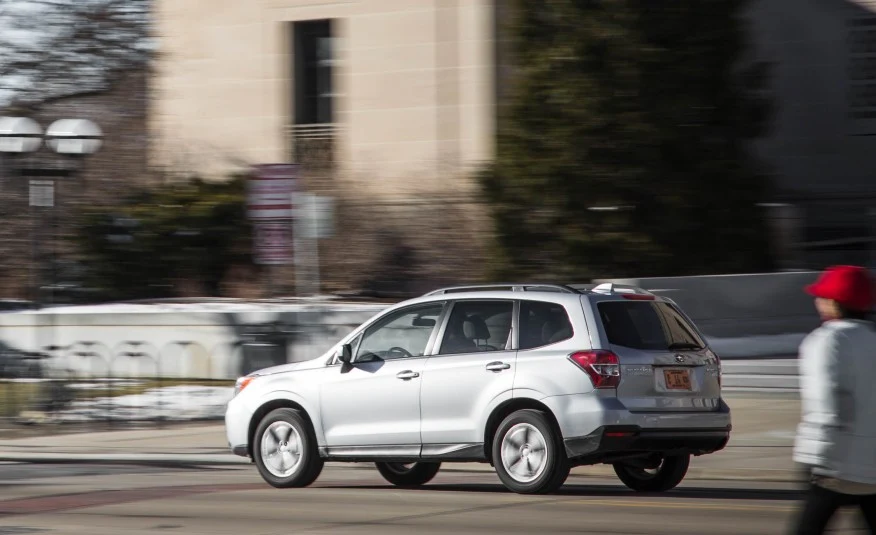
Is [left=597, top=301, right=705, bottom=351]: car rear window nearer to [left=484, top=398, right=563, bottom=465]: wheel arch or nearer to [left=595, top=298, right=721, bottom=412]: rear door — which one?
[left=595, top=298, right=721, bottom=412]: rear door

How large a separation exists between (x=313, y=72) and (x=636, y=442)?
67.7 ft

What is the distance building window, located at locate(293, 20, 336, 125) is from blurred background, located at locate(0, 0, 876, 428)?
0.05 m

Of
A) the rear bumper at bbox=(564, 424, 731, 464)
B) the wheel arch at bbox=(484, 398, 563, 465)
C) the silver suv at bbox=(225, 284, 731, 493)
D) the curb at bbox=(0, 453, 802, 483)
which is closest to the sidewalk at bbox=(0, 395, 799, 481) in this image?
the curb at bbox=(0, 453, 802, 483)

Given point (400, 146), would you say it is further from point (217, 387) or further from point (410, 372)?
point (410, 372)

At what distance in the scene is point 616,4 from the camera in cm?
2177

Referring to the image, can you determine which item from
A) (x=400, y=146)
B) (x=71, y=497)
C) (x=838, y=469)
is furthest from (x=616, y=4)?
(x=838, y=469)

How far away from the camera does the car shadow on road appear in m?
11.5

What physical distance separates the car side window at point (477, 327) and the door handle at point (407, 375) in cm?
28

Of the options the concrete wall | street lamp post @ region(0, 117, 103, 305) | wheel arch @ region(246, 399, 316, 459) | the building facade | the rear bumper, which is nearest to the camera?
the rear bumper

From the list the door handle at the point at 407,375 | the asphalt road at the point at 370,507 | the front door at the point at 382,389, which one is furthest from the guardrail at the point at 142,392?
the door handle at the point at 407,375

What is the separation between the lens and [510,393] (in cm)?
1109

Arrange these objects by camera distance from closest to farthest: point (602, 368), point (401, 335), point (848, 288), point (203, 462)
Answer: point (848, 288), point (602, 368), point (401, 335), point (203, 462)

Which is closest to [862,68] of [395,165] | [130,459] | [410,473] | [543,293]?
[395,165]

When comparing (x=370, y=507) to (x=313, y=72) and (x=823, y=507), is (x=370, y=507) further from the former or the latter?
(x=313, y=72)
